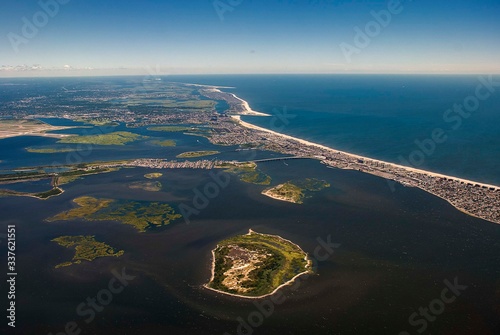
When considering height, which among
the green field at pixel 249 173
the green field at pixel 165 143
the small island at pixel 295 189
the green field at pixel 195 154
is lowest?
the green field at pixel 165 143

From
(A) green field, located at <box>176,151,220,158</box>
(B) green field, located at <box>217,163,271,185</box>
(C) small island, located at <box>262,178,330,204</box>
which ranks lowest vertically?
(A) green field, located at <box>176,151,220,158</box>

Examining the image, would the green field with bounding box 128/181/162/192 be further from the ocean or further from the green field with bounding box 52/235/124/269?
the green field with bounding box 52/235/124/269

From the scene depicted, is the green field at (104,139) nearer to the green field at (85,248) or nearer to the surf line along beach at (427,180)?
the surf line along beach at (427,180)

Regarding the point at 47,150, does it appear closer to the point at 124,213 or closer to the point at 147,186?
the point at 147,186

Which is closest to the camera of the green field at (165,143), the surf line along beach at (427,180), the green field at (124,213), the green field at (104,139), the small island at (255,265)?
the small island at (255,265)

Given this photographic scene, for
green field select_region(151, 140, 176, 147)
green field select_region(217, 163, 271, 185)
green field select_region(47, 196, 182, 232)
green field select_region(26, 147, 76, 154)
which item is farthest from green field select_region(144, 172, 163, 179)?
green field select_region(26, 147, 76, 154)

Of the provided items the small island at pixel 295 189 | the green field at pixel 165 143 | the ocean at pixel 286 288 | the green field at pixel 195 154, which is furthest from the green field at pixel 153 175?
the green field at pixel 165 143

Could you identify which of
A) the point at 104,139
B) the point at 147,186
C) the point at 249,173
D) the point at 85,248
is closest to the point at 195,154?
Answer: the point at 249,173

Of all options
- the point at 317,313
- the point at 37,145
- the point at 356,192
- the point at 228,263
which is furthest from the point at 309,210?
the point at 37,145
